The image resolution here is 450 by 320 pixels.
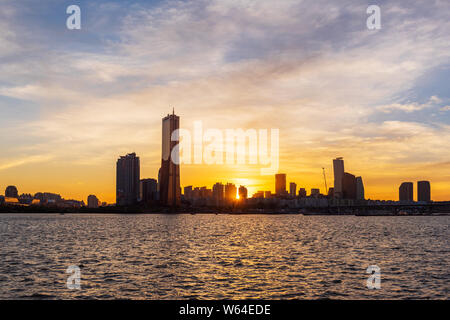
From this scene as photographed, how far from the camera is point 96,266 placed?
50531mm

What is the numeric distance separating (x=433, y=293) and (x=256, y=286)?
1608 centimetres

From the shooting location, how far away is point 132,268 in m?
48.8

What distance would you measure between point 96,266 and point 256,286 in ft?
77.2

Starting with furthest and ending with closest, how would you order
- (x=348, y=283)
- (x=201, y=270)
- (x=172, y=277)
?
(x=201, y=270) → (x=172, y=277) → (x=348, y=283)
